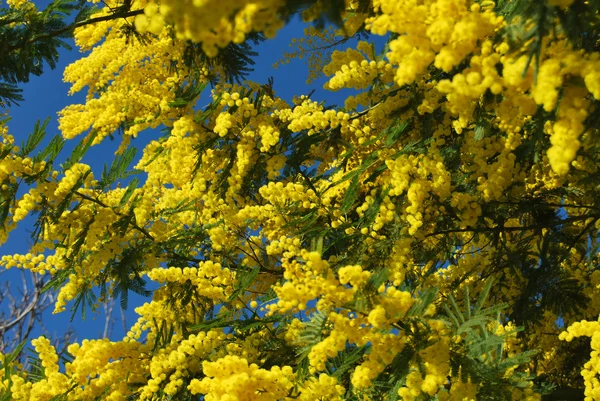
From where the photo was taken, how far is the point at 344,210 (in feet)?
14.4

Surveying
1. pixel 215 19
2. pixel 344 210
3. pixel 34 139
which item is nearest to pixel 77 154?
pixel 34 139

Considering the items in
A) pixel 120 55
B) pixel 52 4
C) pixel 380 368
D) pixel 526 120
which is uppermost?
pixel 120 55

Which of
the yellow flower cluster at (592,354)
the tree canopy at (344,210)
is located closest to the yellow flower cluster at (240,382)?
the tree canopy at (344,210)

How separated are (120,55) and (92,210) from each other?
10.0 ft

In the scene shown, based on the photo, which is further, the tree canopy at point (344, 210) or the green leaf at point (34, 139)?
the green leaf at point (34, 139)

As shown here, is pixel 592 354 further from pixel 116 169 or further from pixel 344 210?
pixel 116 169

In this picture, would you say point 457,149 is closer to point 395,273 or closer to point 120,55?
point 395,273

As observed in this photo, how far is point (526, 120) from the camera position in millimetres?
4504

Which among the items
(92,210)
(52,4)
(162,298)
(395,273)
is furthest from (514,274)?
(52,4)

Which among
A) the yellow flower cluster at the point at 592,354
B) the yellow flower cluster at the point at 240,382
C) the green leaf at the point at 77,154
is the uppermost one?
the green leaf at the point at 77,154

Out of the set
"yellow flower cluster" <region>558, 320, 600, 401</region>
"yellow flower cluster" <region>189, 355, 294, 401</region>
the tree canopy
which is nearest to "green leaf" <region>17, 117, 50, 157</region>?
the tree canopy

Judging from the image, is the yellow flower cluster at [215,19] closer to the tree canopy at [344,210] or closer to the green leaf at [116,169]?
the tree canopy at [344,210]

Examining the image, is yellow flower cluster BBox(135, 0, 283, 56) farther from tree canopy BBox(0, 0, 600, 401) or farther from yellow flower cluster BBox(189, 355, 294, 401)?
yellow flower cluster BBox(189, 355, 294, 401)

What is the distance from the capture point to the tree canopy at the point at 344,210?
2.62 metres
